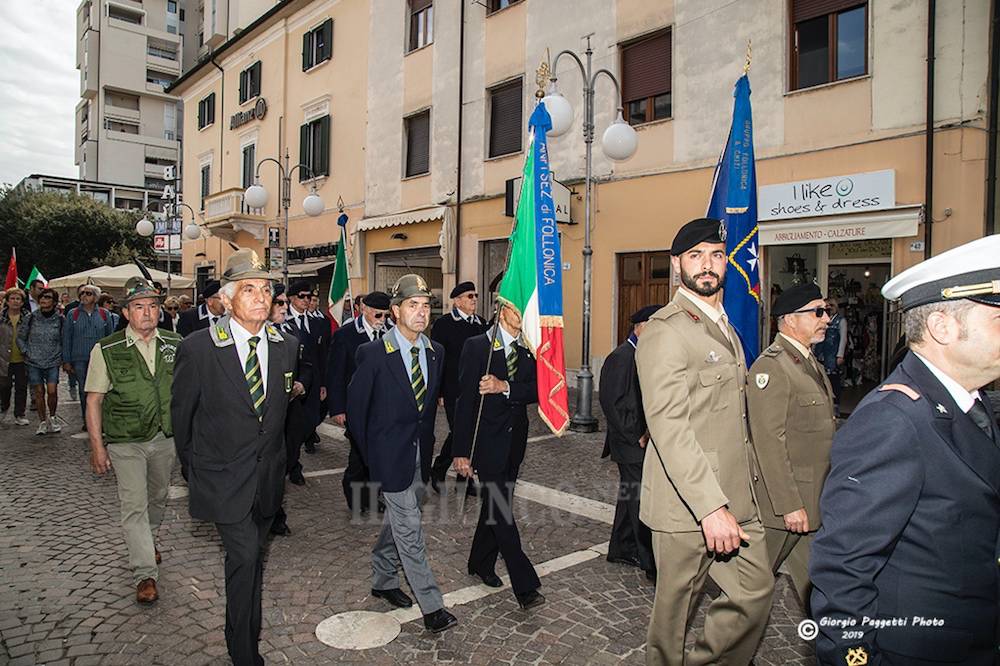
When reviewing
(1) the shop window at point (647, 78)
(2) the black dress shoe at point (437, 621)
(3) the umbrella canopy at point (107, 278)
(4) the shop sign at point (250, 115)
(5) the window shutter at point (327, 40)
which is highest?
(5) the window shutter at point (327, 40)

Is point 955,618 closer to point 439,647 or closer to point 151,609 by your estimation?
point 439,647

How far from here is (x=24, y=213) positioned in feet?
135

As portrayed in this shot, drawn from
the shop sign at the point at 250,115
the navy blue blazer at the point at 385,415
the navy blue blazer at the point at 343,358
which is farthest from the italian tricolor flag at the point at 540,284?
the shop sign at the point at 250,115

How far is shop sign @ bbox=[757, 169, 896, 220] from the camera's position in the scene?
9.73 m

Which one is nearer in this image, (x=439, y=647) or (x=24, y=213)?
(x=439, y=647)

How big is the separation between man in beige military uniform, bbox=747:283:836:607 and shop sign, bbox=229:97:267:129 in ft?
80.8

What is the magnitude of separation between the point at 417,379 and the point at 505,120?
1323 centimetres

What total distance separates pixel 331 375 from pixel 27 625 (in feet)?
11.1

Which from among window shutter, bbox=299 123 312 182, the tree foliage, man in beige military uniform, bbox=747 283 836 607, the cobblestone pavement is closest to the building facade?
window shutter, bbox=299 123 312 182

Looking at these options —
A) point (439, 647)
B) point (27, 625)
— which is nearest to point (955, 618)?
point (439, 647)

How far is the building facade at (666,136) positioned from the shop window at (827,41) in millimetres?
26

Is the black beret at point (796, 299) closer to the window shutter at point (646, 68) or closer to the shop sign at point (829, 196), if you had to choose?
the shop sign at point (829, 196)

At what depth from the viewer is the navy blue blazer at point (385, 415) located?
3.87m

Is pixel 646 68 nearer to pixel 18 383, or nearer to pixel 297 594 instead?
pixel 297 594
